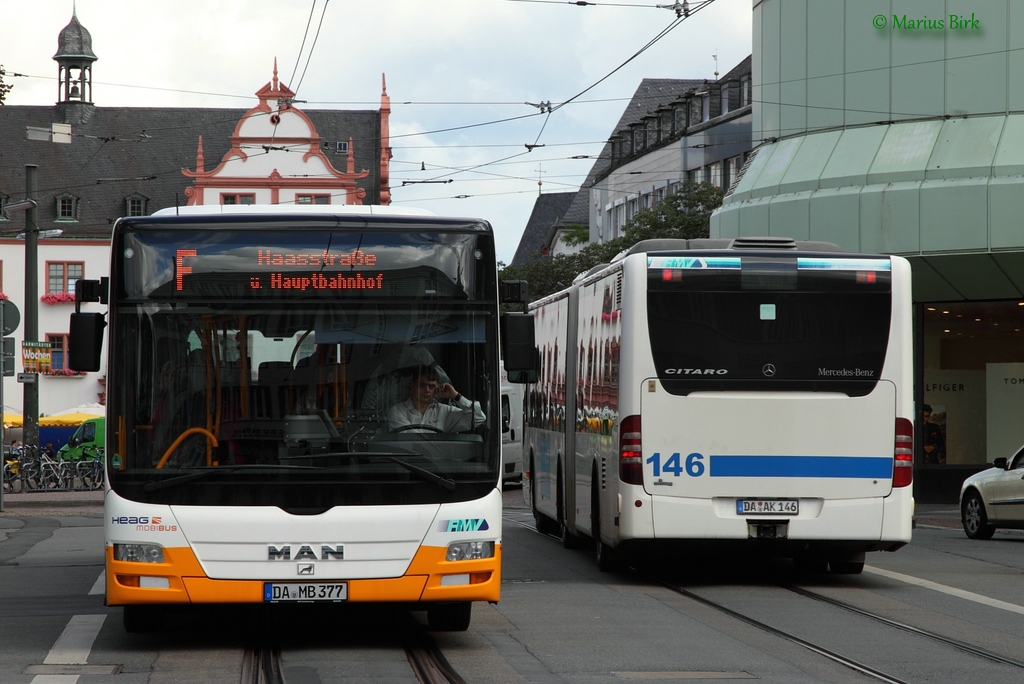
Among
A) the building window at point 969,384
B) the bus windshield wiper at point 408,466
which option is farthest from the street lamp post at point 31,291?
the bus windshield wiper at point 408,466

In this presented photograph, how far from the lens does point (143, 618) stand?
9789mm

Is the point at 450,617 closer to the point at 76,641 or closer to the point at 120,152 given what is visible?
the point at 76,641

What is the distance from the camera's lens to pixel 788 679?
831cm

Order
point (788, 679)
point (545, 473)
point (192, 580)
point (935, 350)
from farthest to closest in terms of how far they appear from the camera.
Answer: point (935, 350)
point (545, 473)
point (192, 580)
point (788, 679)

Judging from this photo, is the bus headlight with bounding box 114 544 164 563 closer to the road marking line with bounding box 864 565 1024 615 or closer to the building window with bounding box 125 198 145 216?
the road marking line with bounding box 864 565 1024 615

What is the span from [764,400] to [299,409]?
16.5 feet

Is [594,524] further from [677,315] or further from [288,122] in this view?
[288,122]

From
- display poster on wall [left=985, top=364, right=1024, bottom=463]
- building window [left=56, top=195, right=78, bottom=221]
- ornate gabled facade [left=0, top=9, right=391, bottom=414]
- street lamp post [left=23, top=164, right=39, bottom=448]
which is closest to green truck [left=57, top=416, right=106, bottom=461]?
street lamp post [left=23, top=164, right=39, bottom=448]

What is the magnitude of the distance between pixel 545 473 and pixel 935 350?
13.4 metres

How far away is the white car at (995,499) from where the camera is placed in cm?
1981

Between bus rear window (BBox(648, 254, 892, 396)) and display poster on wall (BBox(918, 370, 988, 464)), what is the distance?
57.8 feet

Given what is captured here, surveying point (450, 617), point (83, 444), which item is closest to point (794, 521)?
point (450, 617)

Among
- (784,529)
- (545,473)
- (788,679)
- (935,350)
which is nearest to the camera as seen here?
(788,679)

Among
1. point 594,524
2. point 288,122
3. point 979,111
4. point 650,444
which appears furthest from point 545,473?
point 288,122
